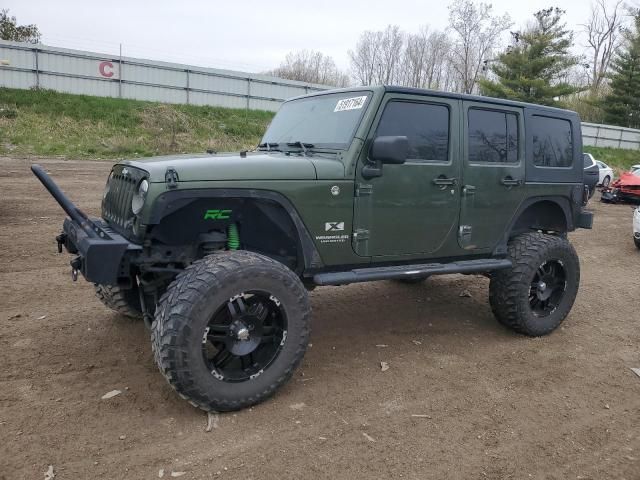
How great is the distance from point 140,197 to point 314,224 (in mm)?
1164

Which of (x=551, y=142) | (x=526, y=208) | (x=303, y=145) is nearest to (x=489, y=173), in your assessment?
(x=526, y=208)

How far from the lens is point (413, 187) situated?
4059 millimetres

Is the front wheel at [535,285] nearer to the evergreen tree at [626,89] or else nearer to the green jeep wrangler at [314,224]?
the green jeep wrangler at [314,224]

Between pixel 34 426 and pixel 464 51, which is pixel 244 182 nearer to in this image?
pixel 34 426

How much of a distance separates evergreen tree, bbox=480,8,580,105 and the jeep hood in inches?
1251

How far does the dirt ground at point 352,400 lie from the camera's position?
2.89 meters

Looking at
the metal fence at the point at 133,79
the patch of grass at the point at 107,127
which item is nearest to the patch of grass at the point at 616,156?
the metal fence at the point at 133,79

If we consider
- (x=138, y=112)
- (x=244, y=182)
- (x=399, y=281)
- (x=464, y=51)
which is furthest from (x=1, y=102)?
(x=464, y=51)

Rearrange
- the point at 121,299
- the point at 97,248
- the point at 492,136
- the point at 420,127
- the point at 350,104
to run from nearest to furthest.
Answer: the point at 97,248 → the point at 350,104 → the point at 420,127 → the point at 121,299 → the point at 492,136

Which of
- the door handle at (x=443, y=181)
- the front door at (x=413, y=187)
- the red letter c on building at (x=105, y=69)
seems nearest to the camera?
the front door at (x=413, y=187)

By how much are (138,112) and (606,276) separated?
19.1 metres

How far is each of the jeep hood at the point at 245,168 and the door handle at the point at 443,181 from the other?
883mm

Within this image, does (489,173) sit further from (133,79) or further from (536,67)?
(536,67)

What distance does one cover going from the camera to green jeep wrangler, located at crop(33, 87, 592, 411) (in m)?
3.23
